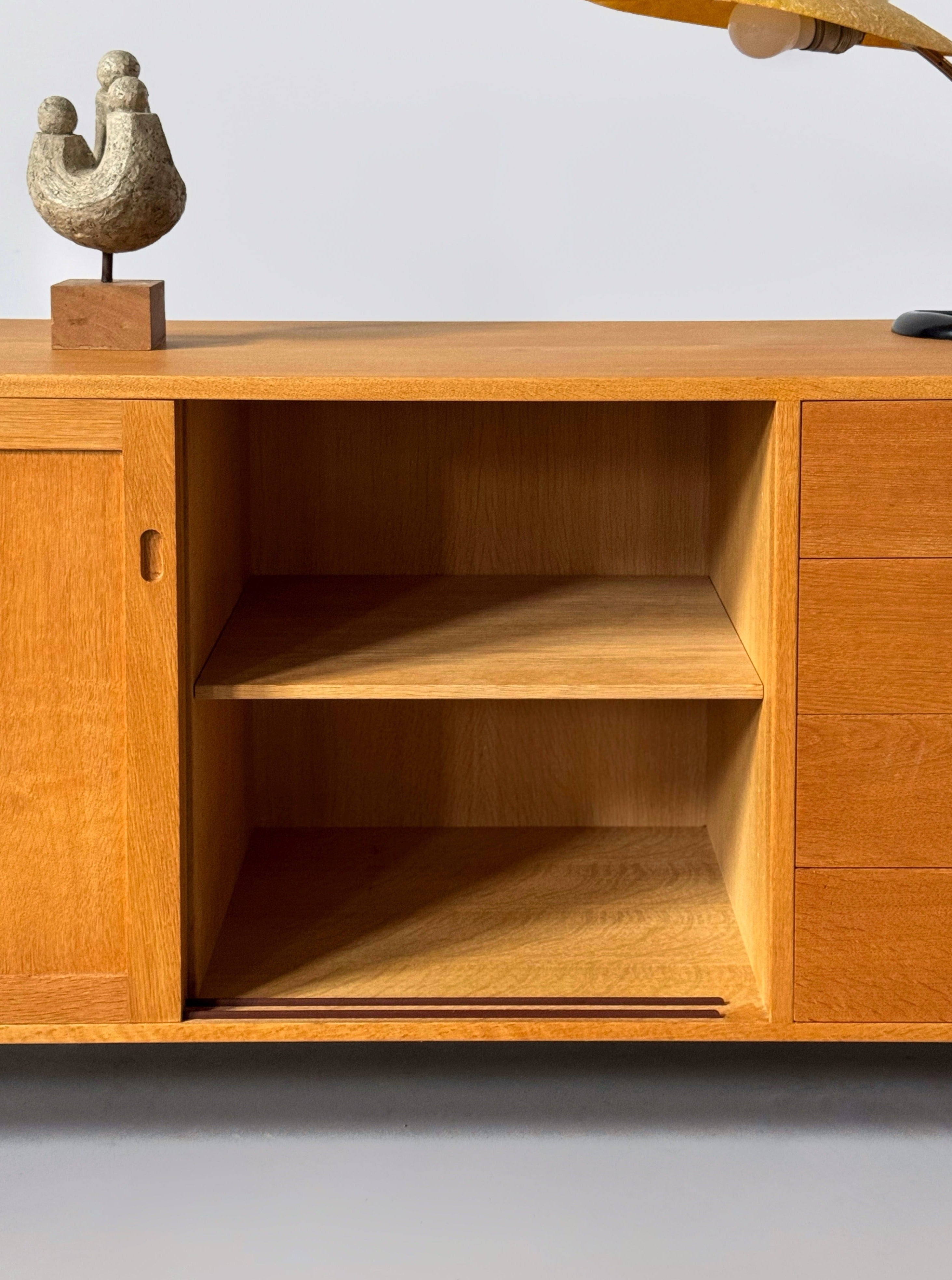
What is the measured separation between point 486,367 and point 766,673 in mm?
527

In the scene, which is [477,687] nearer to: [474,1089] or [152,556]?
[152,556]

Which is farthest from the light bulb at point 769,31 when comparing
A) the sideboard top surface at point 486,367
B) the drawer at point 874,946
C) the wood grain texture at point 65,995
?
the wood grain texture at point 65,995

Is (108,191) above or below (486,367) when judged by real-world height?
above

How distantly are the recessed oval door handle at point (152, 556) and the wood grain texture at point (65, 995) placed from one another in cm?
52

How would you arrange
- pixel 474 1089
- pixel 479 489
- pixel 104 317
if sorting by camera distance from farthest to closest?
pixel 479 489 < pixel 474 1089 < pixel 104 317

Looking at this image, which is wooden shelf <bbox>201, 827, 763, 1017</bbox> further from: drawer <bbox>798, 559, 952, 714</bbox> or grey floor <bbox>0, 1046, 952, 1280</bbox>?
drawer <bbox>798, 559, 952, 714</bbox>


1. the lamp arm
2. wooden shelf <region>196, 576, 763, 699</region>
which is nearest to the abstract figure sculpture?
wooden shelf <region>196, 576, 763, 699</region>

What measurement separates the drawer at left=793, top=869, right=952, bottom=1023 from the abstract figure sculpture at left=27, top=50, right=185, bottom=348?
1.16 meters

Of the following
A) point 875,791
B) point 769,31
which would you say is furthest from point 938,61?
point 875,791

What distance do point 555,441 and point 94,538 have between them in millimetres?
954

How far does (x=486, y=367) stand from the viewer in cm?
241

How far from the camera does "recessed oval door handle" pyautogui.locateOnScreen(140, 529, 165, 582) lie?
233cm

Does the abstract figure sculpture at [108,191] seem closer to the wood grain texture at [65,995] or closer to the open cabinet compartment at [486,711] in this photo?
the open cabinet compartment at [486,711]

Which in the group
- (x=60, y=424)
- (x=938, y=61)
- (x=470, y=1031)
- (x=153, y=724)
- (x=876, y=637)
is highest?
(x=938, y=61)
